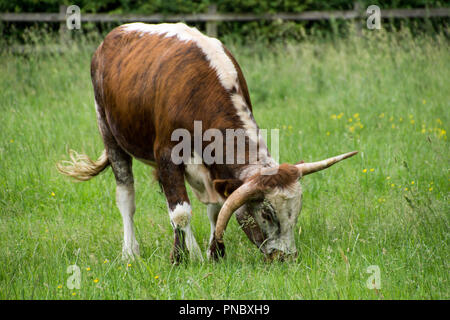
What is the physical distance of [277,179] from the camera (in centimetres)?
393

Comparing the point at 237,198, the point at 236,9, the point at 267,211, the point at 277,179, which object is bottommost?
the point at 267,211

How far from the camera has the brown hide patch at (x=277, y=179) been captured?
3910 mm

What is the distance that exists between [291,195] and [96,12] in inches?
394

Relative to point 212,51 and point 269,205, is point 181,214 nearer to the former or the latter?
point 269,205

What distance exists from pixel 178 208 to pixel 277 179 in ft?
2.91

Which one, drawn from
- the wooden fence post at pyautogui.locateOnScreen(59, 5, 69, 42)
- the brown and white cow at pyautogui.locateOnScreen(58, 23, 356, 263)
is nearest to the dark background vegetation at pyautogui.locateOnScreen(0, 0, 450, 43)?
the wooden fence post at pyautogui.locateOnScreen(59, 5, 69, 42)

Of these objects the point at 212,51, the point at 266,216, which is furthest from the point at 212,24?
the point at 266,216

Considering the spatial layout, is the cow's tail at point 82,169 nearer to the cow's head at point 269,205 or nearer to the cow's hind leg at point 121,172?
the cow's hind leg at point 121,172

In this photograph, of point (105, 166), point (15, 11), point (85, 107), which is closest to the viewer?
point (105, 166)

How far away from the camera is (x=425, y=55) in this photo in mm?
9648

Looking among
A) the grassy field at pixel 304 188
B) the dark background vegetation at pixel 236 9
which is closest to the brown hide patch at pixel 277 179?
the grassy field at pixel 304 188

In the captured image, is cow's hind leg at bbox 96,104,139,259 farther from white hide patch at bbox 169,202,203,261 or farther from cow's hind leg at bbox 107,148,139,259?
white hide patch at bbox 169,202,203,261
